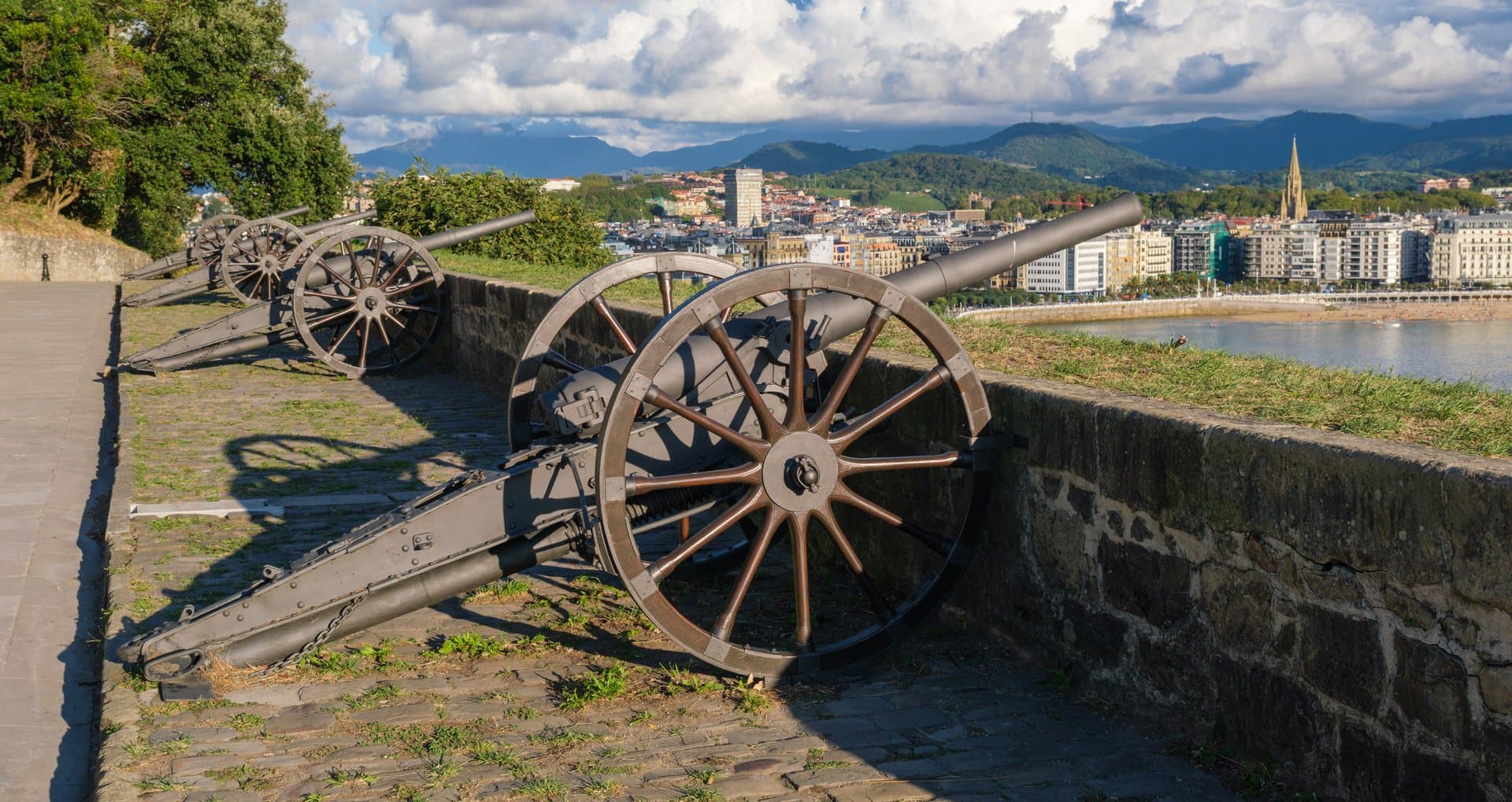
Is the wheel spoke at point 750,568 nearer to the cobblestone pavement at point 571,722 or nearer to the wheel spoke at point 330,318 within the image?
the cobblestone pavement at point 571,722

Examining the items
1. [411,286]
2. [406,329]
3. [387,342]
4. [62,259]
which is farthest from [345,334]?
[62,259]

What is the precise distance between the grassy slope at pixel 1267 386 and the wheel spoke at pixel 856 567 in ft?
3.50

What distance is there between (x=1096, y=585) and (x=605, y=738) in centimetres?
151

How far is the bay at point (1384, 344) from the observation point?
5.81 m

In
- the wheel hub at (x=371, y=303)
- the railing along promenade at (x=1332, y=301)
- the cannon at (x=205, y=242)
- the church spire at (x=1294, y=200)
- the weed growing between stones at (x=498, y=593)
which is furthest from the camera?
the church spire at (x=1294, y=200)

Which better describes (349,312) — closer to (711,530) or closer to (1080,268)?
(711,530)

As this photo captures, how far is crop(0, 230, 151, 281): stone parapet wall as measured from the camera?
98.5 feet

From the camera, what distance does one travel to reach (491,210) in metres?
20.9

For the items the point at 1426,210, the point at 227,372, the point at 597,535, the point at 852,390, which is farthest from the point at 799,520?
the point at 1426,210

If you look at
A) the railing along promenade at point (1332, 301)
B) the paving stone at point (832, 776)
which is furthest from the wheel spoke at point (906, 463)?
the railing along promenade at point (1332, 301)

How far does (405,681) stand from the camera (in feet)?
14.3

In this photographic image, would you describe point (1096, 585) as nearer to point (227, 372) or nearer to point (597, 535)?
point (597, 535)

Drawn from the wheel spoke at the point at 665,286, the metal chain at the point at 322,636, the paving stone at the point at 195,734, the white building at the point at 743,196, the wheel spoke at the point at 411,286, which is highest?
the white building at the point at 743,196

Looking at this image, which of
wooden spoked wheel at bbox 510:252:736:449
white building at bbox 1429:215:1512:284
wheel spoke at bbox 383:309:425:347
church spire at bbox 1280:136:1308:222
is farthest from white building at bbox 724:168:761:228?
wooden spoked wheel at bbox 510:252:736:449
